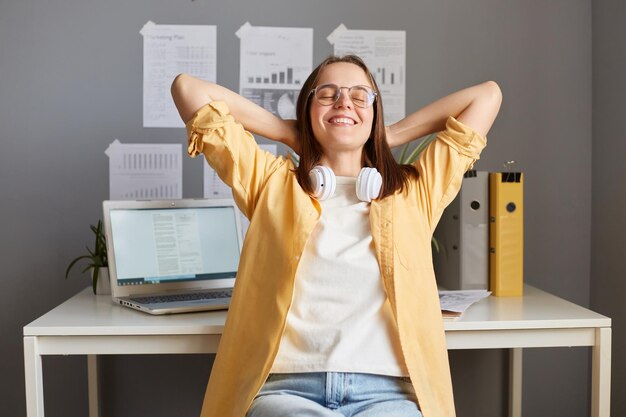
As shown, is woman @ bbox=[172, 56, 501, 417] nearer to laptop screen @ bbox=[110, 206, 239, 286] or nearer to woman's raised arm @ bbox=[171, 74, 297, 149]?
woman's raised arm @ bbox=[171, 74, 297, 149]

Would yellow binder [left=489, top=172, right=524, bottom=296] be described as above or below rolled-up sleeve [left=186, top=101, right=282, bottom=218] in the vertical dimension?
below

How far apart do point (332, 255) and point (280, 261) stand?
112mm

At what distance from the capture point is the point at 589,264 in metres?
2.68

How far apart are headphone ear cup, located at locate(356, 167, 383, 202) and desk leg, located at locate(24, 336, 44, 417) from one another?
81 centimetres

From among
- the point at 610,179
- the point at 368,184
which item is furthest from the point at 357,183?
the point at 610,179

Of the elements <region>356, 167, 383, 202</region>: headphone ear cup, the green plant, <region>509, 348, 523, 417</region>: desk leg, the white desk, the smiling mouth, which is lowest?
<region>509, 348, 523, 417</region>: desk leg

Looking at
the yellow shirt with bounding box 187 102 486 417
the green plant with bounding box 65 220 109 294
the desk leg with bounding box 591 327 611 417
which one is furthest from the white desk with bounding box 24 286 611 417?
the green plant with bounding box 65 220 109 294

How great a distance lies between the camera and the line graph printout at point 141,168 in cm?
256

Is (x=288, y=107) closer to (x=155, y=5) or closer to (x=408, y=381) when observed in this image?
(x=155, y=5)

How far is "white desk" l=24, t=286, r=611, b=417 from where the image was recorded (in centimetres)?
178

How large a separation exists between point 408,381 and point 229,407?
1.26 ft

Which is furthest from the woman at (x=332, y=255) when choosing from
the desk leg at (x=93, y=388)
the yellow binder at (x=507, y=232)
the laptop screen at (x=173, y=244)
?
the desk leg at (x=93, y=388)

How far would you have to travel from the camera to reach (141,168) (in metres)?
2.57

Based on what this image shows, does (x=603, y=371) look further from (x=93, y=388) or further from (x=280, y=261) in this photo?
(x=93, y=388)
